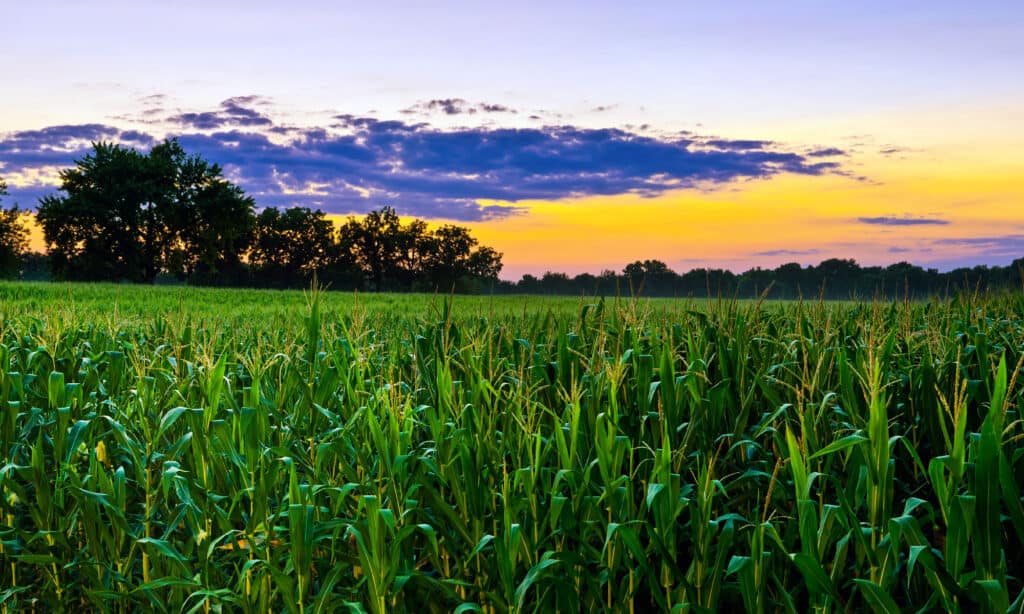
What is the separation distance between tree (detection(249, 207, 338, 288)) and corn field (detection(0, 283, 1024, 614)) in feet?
273

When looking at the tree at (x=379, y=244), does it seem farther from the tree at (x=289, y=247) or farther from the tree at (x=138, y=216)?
the tree at (x=138, y=216)

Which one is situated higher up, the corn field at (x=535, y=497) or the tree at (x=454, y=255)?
the tree at (x=454, y=255)

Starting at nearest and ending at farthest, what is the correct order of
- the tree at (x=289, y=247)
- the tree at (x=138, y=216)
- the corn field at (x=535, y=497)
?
the corn field at (x=535, y=497)
the tree at (x=138, y=216)
the tree at (x=289, y=247)

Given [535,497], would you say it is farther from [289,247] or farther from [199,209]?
[289,247]

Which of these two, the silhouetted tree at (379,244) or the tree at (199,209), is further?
the silhouetted tree at (379,244)

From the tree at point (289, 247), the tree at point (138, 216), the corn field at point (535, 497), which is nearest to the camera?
the corn field at point (535, 497)

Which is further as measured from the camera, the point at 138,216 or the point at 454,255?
the point at 454,255

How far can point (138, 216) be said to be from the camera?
6334 centimetres

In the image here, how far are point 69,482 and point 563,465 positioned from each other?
3449 mm

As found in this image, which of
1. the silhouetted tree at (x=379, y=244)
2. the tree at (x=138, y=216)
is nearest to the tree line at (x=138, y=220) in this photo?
the tree at (x=138, y=216)

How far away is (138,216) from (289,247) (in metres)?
24.8

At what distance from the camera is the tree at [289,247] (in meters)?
86.7

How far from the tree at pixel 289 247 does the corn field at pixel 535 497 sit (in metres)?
83.1

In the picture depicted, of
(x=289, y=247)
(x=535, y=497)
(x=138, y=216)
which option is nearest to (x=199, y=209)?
(x=138, y=216)
